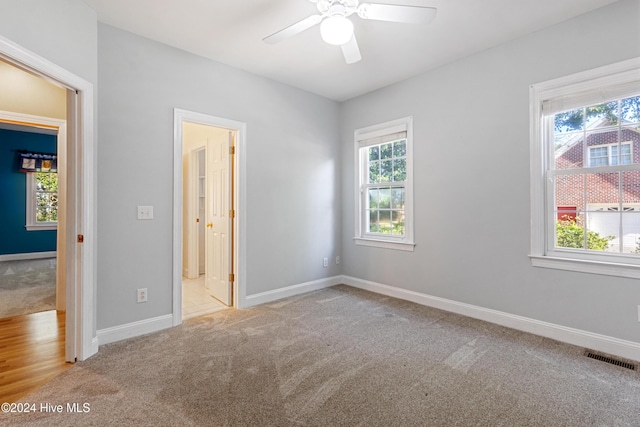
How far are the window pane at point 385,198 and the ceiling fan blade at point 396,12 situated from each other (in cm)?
230

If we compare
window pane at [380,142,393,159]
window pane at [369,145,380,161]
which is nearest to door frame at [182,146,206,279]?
window pane at [369,145,380,161]

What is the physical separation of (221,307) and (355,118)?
3.12m

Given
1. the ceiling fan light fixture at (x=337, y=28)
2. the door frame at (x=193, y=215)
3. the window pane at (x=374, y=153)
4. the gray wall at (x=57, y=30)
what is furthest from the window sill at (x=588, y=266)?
the door frame at (x=193, y=215)

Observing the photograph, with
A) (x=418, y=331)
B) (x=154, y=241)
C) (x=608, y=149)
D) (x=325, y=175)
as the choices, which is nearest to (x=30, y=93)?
(x=154, y=241)

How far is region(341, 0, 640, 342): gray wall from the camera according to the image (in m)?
2.41

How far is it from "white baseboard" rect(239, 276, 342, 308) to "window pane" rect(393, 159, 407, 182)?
1.75 meters

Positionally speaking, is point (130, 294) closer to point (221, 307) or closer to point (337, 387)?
point (221, 307)

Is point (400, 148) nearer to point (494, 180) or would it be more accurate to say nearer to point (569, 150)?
point (494, 180)

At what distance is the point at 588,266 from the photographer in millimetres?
2479

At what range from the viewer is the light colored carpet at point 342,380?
1.67 meters

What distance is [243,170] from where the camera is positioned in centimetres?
352

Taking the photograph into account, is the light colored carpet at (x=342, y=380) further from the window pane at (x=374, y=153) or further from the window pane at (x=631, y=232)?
the window pane at (x=374, y=153)

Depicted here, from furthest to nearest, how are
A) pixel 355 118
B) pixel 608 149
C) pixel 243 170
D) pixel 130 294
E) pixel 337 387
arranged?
1. pixel 355 118
2. pixel 243 170
3. pixel 130 294
4. pixel 608 149
5. pixel 337 387

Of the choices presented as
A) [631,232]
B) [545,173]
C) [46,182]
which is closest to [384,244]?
[545,173]
